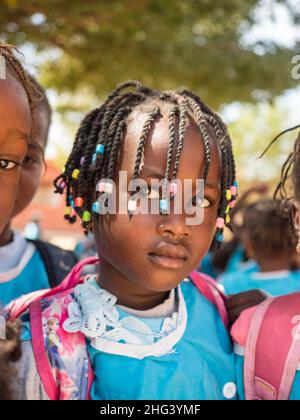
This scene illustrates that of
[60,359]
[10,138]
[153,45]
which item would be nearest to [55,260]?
[60,359]

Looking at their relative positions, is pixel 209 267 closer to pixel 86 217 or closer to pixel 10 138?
pixel 86 217

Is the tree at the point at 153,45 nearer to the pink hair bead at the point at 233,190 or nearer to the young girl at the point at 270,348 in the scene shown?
the pink hair bead at the point at 233,190

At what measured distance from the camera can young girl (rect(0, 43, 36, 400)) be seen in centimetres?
122

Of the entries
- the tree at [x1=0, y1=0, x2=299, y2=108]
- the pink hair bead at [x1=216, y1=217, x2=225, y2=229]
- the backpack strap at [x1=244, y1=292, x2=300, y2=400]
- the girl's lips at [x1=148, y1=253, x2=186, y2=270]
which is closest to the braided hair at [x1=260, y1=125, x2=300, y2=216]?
the pink hair bead at [x1=216, y1=217, x2=225, y2=229]

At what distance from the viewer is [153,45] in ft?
18.5

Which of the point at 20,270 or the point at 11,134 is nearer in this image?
the point at 11,134

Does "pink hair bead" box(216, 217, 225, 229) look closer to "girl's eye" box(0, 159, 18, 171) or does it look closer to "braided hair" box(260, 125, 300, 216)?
"braided hair" box(260, 125, 300, 216)

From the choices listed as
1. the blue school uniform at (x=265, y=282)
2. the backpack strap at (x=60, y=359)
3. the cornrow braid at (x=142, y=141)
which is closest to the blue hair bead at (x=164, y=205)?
the cornrow braid at (x=142, y=141)

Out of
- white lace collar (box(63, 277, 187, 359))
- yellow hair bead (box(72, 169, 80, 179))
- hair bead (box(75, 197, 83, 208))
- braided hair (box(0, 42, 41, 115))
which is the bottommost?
white lace collar (box(63, 277, 187, 359))

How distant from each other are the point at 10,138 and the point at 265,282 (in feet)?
8.87

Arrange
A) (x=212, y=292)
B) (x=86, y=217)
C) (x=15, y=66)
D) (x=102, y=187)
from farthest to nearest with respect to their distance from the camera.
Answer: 1. (x=212, y=292)
2. (x=86, y=217)
3. (x=102, y=187)
4. (x=15, y=66)

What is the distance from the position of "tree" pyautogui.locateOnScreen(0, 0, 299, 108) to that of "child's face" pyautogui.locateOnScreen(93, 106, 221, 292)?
3.31 meters

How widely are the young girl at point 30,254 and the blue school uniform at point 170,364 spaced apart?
60 centimetres

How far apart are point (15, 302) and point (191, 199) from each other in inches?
25.9
